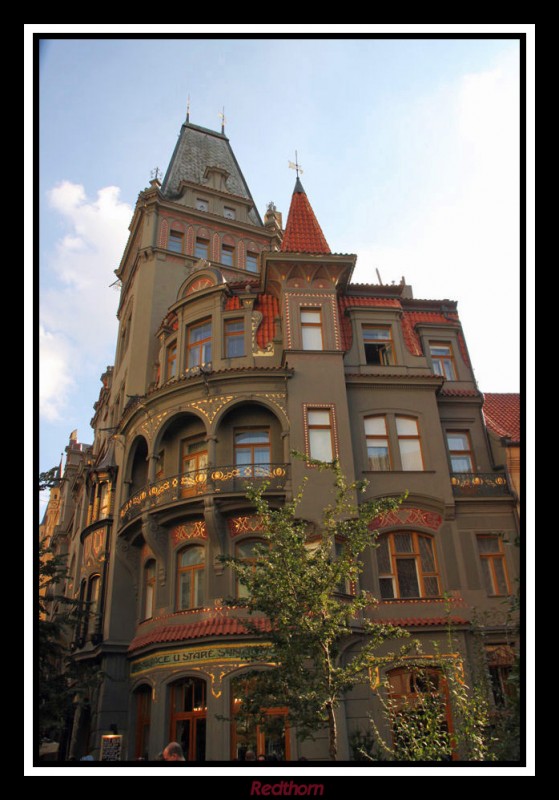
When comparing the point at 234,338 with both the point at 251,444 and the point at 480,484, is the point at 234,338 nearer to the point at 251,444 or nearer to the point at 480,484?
the point at 251,444

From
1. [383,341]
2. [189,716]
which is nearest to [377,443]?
[383,341]

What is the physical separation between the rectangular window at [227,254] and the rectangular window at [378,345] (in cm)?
1123

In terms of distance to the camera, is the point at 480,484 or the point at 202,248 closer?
the point at 480,484

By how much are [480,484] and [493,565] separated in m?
2.89

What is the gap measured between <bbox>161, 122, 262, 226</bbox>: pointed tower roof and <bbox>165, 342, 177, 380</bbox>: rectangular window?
12.4 meters

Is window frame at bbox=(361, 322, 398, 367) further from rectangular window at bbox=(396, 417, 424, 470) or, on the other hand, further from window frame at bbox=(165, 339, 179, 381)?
window frame at bbox=(165, 339, 179, 381)

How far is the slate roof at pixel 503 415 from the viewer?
24561 millimetres

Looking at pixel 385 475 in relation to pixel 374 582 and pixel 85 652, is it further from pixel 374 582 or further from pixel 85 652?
pixel 85 652

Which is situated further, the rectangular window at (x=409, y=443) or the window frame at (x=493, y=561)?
the rectangular window at (x=409, y=443)

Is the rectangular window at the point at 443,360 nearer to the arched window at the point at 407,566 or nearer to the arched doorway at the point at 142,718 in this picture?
the arched window at the point at 407,566

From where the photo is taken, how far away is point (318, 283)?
25.2 metres

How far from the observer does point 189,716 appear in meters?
19.9

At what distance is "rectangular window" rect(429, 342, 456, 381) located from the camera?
2653cm

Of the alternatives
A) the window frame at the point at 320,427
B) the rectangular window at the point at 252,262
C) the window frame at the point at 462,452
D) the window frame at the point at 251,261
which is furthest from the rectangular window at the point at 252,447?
the rectangular window at the point at 252,262
